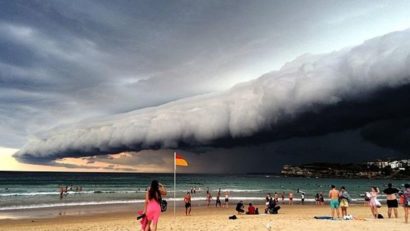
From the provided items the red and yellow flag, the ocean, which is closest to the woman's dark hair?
the red and yellow flag

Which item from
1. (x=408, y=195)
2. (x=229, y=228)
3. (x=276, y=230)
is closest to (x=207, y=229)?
(x=229, y=228)

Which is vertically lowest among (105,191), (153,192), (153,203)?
(105,191)

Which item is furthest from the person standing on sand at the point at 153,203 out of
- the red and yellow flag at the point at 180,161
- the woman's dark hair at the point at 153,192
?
the red and yellow flag at the point at 180,161

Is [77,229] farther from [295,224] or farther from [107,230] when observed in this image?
[295,224]

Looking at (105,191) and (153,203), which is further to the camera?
(105,191)

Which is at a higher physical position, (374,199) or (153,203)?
(153,203)

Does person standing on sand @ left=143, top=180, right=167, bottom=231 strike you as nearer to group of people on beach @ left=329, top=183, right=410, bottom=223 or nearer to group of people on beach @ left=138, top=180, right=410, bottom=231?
group of people on beach @ left=138, top=180, right=410, bottom=231

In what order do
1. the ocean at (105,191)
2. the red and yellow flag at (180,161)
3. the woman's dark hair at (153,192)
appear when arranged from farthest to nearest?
the ocean at (105,191) < the red and yellow flag at (180,161) < the woman's dark hair at (153,192)

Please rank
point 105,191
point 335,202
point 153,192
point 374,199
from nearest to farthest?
point 153,192
point 335,202
point 374,199
point 105,191

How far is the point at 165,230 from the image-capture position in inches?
678

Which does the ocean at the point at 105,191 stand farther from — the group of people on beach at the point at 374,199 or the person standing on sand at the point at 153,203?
the person standing on sand at the point at 153,203

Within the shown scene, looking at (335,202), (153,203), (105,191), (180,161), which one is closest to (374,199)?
(335,202)

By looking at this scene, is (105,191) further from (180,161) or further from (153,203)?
(153,203)

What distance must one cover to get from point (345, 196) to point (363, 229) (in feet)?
15.6
